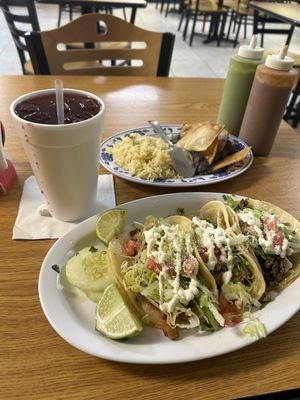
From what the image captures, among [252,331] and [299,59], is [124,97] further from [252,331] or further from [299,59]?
[299,59]

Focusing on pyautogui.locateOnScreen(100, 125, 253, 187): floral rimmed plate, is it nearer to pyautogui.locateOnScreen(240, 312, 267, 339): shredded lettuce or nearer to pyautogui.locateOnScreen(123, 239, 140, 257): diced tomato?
pyautogui.locateOnScreen(123, 239, 140, 257): diced tomato

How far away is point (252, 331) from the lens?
1.86 feet

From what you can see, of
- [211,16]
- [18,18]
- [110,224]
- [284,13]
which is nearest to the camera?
[110,224]

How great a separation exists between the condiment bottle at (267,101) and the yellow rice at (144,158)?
0.30 m

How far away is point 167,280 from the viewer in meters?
0.63

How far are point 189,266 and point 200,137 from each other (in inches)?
21.2

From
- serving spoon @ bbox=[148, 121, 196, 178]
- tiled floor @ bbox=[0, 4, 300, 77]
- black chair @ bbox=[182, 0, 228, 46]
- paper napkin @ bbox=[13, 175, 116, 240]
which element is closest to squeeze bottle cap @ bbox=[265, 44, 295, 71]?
serving spoon @ bbox=[148, 121, 196, 178]

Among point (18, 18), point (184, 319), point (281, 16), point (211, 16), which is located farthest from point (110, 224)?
point (211, 16)

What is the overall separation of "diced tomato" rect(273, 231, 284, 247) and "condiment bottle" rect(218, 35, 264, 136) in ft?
1.93

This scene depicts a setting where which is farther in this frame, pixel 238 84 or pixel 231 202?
pixel 238 84

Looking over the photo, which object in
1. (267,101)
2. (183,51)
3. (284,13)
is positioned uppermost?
(284,13)

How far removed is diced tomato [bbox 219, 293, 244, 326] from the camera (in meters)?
0.60

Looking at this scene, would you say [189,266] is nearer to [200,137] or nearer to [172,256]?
[172,256]

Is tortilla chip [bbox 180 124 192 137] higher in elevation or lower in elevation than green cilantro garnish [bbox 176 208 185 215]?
higher
